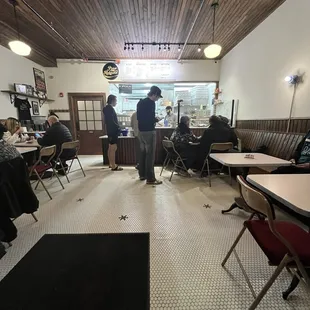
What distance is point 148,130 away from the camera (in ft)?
11.0

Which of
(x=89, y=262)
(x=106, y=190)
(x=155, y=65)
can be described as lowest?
(x=106, y=190)

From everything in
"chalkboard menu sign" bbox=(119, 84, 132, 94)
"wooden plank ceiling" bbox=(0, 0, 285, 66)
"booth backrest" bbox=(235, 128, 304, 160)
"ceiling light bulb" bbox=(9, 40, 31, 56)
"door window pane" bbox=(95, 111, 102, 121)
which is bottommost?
"booth backrest" bbox=(235, 128, 304, 160)

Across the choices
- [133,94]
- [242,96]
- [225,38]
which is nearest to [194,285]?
[242,96]

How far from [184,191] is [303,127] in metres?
2.10

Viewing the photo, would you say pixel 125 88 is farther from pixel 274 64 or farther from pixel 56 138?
pixel 274 64

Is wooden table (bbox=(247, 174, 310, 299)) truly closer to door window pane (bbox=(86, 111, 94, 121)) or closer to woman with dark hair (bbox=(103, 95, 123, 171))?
woman with dark hair (bbox=(103, 95, 123, 171))

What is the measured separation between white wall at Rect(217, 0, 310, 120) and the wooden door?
14.3 ft

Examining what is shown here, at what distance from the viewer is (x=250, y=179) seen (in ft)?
4.74

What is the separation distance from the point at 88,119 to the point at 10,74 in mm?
2438

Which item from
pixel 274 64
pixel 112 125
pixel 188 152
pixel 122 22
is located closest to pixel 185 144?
pixel 188 152

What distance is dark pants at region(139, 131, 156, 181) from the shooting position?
3374 mm

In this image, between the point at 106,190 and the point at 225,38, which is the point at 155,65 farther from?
the point at 106,190

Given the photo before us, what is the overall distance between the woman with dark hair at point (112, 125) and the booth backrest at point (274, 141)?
2983 mm

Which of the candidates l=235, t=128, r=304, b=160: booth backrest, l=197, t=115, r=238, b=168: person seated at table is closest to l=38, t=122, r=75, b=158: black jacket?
l=197, t=115, r=238, b=168: person seated at table
